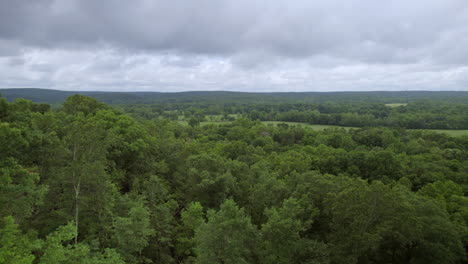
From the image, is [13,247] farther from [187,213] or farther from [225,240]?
[187,213]

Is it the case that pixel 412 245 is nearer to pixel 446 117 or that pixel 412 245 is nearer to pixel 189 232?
pixel 189 232

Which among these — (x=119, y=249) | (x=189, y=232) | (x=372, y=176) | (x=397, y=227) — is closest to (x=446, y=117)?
(x=372, y=176)

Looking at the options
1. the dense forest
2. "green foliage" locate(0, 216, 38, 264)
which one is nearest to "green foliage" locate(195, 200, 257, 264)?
the dense forest

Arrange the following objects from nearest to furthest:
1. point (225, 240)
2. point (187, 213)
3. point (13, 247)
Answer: point (13, 247) < point (225, 240) < point (187, 213)

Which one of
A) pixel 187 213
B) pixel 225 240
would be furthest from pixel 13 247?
pixel 187 213

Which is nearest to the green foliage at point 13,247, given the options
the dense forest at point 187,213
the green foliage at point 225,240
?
the dense forest at point 187,213

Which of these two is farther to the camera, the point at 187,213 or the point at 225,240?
the point at 187,213

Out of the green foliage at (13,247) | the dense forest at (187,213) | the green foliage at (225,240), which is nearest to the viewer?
the green foliage at (13,247)

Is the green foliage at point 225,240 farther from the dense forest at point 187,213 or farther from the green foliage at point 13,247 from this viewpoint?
the green foliage at point 13,247

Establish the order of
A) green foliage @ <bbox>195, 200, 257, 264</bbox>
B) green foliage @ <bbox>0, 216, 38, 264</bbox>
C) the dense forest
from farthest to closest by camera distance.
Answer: green foliage @ <bbox>195, 200, 257, 264</bbox> → the dense forest → green foliage @ <bbox>0, 216, 38, 264</bbox>

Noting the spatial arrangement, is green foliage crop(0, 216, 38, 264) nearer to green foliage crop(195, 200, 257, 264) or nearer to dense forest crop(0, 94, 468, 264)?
dense forest crop(0, 94, 468, 264)

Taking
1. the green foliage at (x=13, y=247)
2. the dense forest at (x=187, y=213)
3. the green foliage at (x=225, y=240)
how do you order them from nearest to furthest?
the green foliage at (x=13, y=247), the dense forest at (x=187, y=213), the green foliage at (x=225, y=240)
